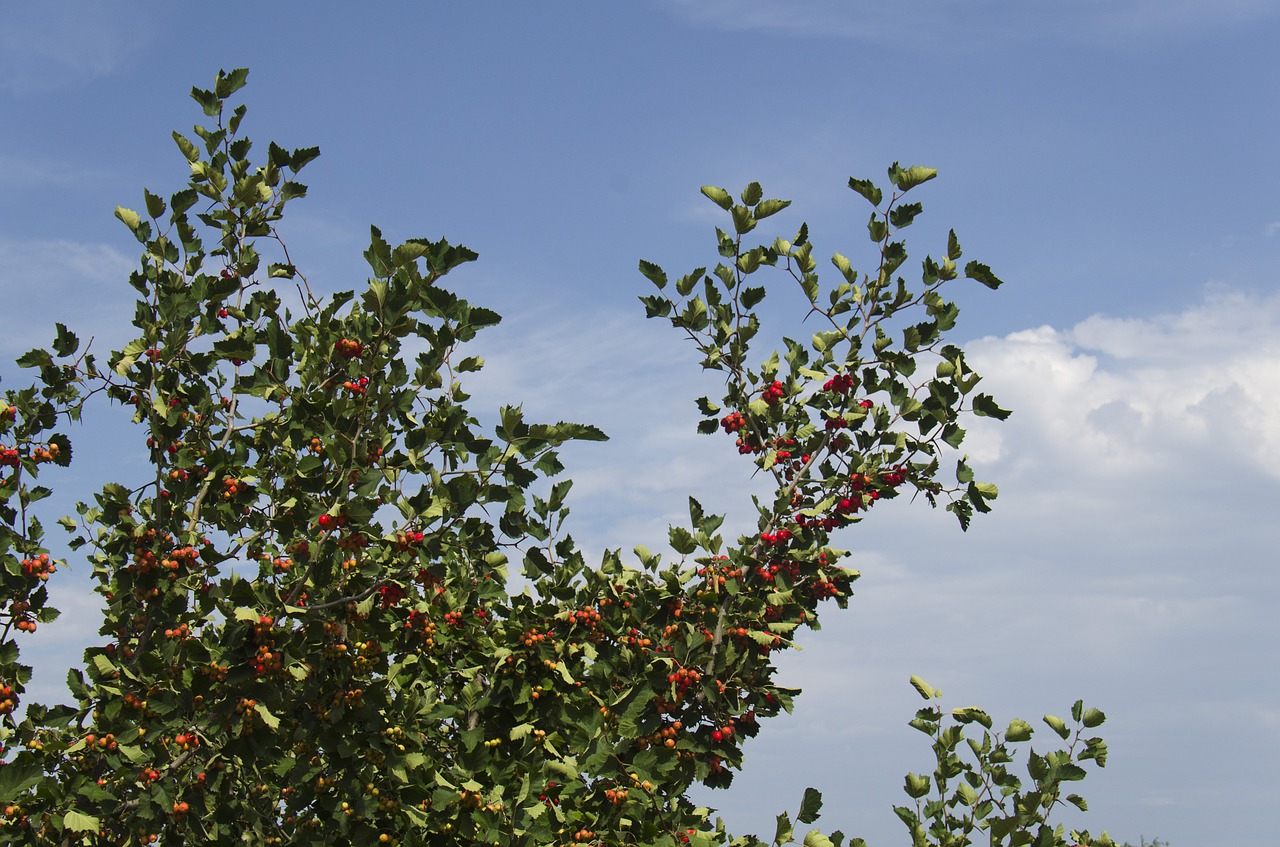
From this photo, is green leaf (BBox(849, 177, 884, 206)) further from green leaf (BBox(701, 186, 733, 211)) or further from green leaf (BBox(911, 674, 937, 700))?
green leaf (BBox(911, 674, 937, 700))

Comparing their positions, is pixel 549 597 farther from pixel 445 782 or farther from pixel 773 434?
pixel 773 434

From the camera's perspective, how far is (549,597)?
8.01m

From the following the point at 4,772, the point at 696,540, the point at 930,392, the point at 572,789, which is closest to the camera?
the point at 4,772

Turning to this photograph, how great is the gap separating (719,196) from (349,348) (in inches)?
135

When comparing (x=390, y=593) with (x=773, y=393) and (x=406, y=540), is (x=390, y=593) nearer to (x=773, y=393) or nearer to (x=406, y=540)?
(x=406, y=540)

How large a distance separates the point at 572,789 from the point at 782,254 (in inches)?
192

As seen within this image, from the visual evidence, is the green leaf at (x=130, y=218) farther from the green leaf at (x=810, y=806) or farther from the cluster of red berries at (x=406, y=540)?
the green leaf at (x=810, y=806)

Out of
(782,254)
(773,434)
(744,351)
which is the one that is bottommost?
(773,434)

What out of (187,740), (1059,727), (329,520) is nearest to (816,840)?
(1059,727)

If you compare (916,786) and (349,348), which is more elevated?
(349,348)

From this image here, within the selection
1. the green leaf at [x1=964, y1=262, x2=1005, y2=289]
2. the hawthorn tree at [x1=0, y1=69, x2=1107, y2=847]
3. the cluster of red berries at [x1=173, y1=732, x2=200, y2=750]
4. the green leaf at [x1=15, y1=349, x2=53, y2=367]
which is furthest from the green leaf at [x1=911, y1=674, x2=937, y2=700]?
the green leaf at [x1=15, y1=349, x2=53, y2=367]

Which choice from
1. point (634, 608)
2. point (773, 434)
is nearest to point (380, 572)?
point (634, 608)

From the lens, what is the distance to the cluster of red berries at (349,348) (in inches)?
305

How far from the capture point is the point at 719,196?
373 inches
